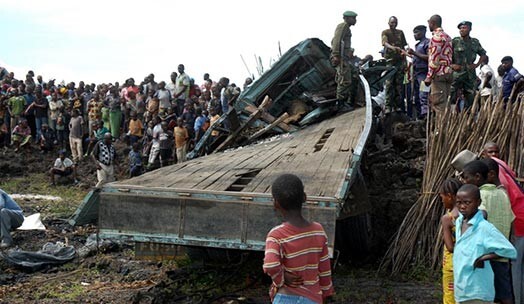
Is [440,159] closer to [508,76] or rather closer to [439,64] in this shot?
[439,64]

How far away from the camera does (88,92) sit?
69.8 ft

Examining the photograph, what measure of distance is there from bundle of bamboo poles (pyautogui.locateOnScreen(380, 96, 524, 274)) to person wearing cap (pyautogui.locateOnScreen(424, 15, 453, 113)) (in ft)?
6.17

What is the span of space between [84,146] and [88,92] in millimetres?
1768

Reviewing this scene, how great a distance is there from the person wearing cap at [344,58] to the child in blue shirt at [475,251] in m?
7.23

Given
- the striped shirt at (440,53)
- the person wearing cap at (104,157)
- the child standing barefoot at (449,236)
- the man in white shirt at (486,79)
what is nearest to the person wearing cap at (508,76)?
the man in white shirt at (486,79)

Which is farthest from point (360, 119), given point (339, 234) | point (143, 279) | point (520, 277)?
point (520, 277)

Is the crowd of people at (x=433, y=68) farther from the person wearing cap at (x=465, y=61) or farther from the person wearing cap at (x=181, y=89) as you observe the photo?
the person wearing cap at (x=181, y=89)

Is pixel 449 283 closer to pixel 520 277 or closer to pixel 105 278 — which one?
pixel 520 277

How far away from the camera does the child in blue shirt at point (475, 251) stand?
4449 mm

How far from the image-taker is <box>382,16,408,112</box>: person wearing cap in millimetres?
12959

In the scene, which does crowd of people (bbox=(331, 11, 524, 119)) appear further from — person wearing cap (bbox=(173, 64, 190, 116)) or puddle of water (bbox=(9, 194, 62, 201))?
puddle of water (bbox=(9, 194, 62, 201))

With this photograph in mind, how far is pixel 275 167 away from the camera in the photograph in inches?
283

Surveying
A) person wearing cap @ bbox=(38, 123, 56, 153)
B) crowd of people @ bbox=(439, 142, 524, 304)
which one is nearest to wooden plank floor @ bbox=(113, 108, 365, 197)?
crowd of people @ bbox=(439, 142, 524, 304)

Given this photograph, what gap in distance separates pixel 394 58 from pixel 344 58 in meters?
1.79
